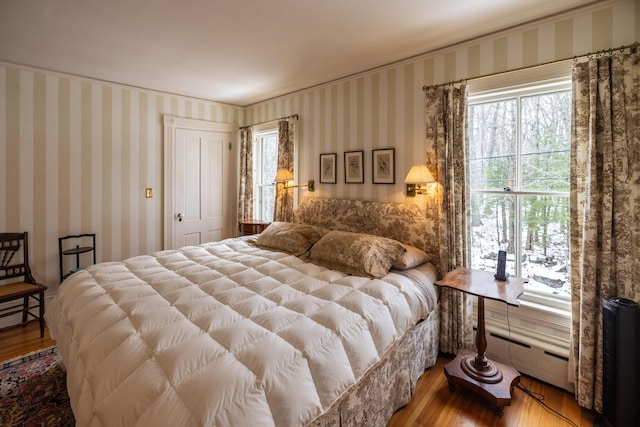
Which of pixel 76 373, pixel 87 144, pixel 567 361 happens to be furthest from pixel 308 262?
pixel 87 144

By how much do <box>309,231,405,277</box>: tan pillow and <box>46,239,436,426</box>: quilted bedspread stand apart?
0.11m

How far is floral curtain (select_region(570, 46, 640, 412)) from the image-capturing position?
6.30ft

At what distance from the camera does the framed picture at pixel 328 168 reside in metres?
3.69

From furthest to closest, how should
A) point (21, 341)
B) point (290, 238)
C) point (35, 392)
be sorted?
point (290, 238)
point (21, 341)
point (35, 392)

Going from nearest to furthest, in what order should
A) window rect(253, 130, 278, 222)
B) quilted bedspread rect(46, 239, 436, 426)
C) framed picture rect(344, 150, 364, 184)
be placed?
quilted bedspread rect(46, 239, 436, 426), framed picture rect(344, 150, 364, 184), window rect(253, 130, 278, 222)

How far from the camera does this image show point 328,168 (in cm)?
376

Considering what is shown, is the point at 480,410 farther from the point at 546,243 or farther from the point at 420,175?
the point at 420,175

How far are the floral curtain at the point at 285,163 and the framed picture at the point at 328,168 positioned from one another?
52 cm

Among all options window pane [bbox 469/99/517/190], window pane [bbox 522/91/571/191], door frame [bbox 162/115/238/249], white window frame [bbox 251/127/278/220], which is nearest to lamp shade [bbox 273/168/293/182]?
white window frame [bbox 251/127/278/220]

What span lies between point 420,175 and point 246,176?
3.02 m

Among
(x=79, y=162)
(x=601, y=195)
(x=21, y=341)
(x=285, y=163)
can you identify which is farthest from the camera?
(x=285, y=163)

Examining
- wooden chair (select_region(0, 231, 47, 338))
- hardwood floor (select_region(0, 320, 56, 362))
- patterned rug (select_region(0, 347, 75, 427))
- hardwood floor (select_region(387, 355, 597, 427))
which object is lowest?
hardwood floor (select_region(387, 355, 597, 427))

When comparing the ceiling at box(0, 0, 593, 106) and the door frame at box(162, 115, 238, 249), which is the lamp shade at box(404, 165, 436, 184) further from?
the door frame at box(162, 115, 238, 249)

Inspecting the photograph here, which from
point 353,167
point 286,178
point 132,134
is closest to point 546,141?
point 353,167
